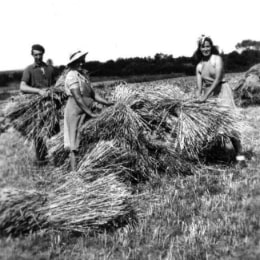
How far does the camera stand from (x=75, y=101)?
456cm

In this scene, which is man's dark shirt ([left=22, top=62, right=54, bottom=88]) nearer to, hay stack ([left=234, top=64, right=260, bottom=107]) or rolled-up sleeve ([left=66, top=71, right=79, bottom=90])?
rolled-up sleeve ([left=66, top=71, right=79, bottom=90])

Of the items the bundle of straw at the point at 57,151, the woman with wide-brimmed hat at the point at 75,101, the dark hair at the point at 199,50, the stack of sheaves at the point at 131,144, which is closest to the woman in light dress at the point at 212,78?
the dark hair at the point at 199,50

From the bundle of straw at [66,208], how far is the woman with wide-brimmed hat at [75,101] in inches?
39.0

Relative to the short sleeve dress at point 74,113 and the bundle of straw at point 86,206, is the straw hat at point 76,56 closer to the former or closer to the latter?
the short sleeve dress at point 74,113

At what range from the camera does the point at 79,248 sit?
310 centimetres

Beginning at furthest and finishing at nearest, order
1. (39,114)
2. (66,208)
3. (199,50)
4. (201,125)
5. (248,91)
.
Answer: (248,91) < (199,50) < (39,114) < (201,125) < (66,208)

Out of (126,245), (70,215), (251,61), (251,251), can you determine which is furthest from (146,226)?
(251,61)

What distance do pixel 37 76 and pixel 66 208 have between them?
2619mm

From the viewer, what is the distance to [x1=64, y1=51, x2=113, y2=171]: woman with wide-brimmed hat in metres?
4.44

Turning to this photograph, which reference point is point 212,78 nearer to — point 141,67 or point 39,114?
point 39,114

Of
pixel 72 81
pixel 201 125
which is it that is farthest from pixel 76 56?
pixel 201 125

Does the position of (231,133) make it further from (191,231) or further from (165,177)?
(191,231)

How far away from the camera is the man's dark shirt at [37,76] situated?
5.44m

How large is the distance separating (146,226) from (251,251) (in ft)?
2.79
